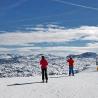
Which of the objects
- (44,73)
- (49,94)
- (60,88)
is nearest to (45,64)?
(44,73)

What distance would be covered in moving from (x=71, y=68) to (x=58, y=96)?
2111 cm

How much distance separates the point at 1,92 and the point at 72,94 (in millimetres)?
4409

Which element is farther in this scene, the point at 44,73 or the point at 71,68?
the point at 71,68

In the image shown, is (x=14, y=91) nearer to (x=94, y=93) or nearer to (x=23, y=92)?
(x=23, y=92)

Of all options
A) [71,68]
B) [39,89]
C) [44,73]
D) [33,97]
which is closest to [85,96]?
[33,97]

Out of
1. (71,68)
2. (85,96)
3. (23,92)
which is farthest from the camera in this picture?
(71,68)

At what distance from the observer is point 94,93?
71.8 ft

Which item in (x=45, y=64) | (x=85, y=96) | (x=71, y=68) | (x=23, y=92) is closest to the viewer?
(x=85, y=96)

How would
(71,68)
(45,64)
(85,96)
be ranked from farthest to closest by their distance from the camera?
(71,68) < (45,64) < (85,96)

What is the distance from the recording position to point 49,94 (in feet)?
71.4

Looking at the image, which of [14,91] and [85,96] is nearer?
[85,96]

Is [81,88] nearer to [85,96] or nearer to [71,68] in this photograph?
[85,96]

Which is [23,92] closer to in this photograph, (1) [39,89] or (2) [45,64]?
(1) [39,89]

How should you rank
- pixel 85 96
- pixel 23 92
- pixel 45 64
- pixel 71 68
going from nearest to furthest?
pixel 85 96, pixel 23 92, pixel 45 64, pixel 71 68
